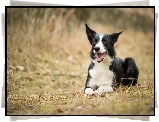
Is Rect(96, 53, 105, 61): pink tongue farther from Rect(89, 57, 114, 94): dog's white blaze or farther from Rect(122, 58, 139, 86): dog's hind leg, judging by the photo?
Rect(122, 58, 139, 86): dog's hind leg

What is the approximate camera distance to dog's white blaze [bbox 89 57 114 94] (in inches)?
236

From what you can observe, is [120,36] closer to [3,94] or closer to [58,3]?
[58,3]

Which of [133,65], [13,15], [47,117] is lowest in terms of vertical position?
[47,117]

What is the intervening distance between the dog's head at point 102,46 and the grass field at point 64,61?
0.39 metres

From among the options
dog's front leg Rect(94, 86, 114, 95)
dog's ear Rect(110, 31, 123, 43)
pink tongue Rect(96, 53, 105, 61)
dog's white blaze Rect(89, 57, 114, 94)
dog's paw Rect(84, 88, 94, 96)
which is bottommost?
dog's paw Rect(84, 88, 94, 96)

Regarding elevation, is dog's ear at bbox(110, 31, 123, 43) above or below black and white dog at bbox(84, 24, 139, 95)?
above

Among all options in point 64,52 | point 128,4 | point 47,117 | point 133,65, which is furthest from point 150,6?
point 47,117

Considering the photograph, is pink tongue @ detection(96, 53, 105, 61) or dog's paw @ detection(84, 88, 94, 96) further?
dog's paw @ detection(84, 88, 94, 96)

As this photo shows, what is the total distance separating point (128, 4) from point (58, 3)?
0.77 metres

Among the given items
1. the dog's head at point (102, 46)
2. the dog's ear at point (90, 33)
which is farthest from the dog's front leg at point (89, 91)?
the dog's ear at point (90, 33)

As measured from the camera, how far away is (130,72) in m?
6.21

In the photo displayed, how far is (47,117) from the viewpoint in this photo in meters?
6.05

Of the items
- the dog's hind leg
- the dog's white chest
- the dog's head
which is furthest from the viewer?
the dog's hind leg

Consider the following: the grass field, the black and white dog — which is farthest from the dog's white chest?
the grass field
